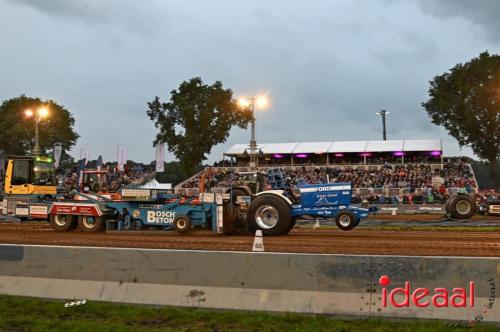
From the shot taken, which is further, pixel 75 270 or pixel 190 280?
pixel 75 270

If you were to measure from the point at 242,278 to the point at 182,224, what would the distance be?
8.44 metres

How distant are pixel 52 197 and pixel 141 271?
12.3m

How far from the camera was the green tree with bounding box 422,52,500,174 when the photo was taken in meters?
50.2

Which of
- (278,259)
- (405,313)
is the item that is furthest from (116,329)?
(405,313)

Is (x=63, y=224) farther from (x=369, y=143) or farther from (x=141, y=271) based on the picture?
(x=369, y=143)

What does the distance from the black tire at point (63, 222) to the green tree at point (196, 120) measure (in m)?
39.4

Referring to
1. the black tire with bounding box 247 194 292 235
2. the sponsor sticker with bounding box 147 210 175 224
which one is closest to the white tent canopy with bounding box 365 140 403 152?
the black tire with bounding box 247 194 292 235

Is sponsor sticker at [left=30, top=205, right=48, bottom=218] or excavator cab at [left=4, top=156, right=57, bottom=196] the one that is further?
excavator cab at [left=4, top=156, right=57, bottom=196]

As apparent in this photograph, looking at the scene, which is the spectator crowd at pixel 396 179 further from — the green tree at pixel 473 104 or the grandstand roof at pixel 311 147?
the green tree at pixel 473 104

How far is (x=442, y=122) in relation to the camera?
5331cm

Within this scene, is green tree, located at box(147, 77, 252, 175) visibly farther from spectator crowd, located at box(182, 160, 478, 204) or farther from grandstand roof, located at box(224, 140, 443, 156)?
spectator crowd, located at box(182, 160, 478, 204)

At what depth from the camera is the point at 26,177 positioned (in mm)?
20641

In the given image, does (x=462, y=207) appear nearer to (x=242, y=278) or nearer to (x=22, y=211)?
(x=22, y=211)

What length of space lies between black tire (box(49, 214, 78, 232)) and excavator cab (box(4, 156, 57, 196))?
14.8 feet
